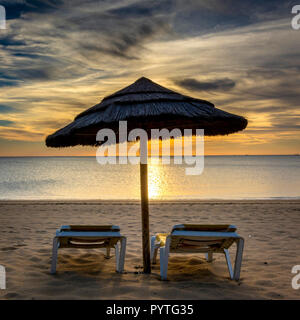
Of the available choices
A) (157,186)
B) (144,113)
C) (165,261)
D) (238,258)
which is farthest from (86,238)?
(157,186)

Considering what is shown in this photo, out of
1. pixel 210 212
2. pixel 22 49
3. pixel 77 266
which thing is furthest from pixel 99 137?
pixel 22 49

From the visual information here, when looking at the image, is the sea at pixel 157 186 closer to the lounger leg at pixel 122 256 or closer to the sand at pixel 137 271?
the sand at pixel 137 271

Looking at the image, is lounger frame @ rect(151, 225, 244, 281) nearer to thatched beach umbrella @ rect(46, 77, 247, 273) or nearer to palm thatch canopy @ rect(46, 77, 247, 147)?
thatched beach umbrella @ rect(46, 77, 247, 273)

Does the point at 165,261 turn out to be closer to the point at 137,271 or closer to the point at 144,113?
the point at 137,271

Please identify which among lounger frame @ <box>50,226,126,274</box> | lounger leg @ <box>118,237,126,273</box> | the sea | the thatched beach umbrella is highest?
the thatched beach umbrella

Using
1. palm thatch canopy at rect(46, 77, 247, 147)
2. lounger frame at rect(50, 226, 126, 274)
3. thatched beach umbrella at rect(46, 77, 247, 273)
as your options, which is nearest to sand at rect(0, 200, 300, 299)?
lounger frame at rect(50, 226, 126, 274)

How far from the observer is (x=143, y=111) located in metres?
3.43

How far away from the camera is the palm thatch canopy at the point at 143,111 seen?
3.38m

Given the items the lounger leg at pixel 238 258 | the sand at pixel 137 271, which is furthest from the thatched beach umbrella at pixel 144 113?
the lounger leg at pixel 238 258

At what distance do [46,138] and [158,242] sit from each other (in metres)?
1.95

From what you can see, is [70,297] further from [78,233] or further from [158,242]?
[158,242]

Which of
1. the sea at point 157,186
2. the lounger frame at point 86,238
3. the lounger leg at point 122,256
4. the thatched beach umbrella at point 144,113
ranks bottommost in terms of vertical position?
the sea at point 157,186

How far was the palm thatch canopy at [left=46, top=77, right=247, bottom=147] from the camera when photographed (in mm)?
3383
